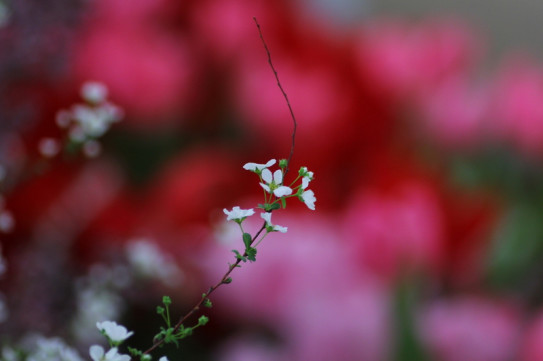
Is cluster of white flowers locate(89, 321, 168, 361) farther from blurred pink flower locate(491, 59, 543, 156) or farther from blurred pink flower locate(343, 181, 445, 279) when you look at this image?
blurred pink flower locate(491, 59, 543, 156)

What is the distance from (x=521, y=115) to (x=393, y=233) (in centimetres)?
16

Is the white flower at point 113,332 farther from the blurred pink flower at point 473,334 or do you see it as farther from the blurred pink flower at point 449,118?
the blurred pink flower at point 449,118

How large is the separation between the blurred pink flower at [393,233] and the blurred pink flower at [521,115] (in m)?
0.13

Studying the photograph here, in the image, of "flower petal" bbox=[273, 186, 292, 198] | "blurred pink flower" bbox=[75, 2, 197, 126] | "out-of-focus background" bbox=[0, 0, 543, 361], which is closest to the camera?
"flower petal" bbox=[273, 186, 292, 198]

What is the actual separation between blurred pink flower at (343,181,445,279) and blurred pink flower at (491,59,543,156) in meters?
0.13

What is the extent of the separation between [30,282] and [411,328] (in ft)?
0.42

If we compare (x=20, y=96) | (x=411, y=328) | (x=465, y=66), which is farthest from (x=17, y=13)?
(x=465, y=66)

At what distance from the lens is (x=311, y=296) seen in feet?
1.05

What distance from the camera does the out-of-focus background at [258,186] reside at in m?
0.27

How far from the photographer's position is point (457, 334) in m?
0.32

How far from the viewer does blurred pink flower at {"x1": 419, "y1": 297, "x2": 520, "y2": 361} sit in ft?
1.04

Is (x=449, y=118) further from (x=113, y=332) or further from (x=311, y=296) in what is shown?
(x=113, y=332)

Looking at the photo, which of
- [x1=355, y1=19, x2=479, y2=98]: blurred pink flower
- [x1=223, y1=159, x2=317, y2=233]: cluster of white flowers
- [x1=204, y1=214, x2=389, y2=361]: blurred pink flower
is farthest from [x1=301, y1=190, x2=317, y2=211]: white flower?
[x1=355, y1=19, x2=479, y2=98]: blurred pink flower

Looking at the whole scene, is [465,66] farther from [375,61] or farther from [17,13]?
[17,13]
